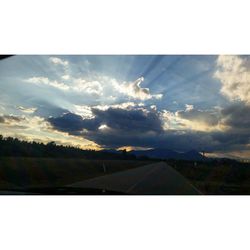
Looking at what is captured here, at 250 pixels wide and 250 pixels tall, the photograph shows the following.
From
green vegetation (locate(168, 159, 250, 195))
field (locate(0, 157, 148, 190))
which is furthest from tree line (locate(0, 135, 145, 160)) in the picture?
green vegetation (locate(168, 159, 250, 195))

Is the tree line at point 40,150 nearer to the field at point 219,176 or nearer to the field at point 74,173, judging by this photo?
the field at point 74,173

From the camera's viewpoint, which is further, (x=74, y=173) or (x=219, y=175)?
(x=74, y=173)

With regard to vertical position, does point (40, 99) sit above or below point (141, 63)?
below

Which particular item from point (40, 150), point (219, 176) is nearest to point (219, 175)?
point (219, 176)

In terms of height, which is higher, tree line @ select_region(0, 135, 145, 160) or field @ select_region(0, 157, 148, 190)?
tree line @ select_region(0, 135, 145, 160)

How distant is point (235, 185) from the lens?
11492 millimetres

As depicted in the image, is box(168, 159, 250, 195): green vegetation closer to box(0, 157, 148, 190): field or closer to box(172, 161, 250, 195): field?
Answer: box(172, 161, 250, 195): field

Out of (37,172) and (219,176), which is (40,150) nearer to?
(37,172)


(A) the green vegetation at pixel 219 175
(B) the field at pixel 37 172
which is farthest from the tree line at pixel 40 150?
(A) the green vegetation at pixel 219 175

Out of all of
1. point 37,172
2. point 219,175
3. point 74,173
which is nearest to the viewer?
point 219,175

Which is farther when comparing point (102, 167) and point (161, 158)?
point (102, 167)

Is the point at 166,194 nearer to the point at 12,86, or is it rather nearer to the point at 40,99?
the point at 40,99
